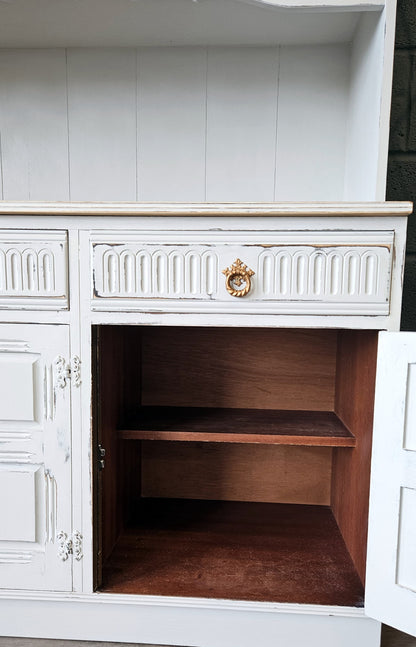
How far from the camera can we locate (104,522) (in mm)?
1092

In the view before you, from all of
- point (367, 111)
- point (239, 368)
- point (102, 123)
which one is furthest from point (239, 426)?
point (102, 123)

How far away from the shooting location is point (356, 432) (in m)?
1.09

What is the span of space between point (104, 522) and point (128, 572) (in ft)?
0.44

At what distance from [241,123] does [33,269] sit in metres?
0.82

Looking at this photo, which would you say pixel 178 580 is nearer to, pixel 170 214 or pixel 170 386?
pixel 170 386

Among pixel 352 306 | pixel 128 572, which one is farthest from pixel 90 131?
pixel 128 572

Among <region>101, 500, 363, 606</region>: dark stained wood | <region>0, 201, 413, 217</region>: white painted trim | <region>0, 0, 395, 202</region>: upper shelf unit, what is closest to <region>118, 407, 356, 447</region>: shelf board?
<region>101, 500, 363, 606</region>: dark stained wood

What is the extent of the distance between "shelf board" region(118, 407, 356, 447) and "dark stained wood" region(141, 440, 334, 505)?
16 cm

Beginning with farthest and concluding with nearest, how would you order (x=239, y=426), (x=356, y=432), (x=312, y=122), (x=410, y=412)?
(x=312, y=122), (x=239, y=426), (x=356, y=432), (x=410, y=412)

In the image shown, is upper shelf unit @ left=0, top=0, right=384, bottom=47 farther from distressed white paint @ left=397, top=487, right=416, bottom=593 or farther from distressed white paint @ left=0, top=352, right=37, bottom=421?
distressed white paint @ left=397, top=487, right=416, bottom=593

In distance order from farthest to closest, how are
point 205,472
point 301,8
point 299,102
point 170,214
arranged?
1. point 205,472
2. point 299,102
3. point 301,8
4. point 170,214

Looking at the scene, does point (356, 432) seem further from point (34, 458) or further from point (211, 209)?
point (34, 458)

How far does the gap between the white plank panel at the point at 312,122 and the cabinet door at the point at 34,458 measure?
0.87 meters

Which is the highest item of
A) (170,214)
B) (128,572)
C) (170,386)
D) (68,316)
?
(170,214)
